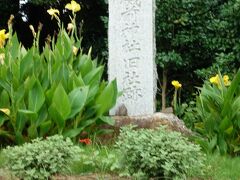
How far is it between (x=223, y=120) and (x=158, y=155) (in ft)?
7.03

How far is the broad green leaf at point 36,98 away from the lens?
563 centimetres

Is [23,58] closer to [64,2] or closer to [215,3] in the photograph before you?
[215,3]

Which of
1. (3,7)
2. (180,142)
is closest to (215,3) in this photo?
(3,7)

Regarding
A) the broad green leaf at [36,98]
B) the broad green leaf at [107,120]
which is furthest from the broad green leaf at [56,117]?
the broad green leaf at [107,120]

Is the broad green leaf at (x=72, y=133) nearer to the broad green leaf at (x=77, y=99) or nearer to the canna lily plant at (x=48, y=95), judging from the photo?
the canna lily plant at (x=48, y=95)

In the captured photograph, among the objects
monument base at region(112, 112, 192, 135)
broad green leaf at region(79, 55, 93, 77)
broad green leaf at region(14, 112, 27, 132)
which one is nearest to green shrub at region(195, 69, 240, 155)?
monument base at region(112, 112, 192, 135)

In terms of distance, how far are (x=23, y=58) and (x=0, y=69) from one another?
234mm

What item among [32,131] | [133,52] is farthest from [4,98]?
[133,52]

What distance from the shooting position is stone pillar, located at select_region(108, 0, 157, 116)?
22.6 ft

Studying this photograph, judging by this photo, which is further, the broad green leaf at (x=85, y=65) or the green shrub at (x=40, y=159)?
the broad green leaf at (x=85, y=65)

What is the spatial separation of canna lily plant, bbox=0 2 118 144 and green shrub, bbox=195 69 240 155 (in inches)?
36.2

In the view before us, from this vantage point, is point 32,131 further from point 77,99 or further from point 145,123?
point 145,123

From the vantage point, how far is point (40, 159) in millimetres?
3775

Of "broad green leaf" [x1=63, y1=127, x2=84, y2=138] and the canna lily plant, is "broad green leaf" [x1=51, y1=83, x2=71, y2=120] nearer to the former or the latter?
the canna lily plant
